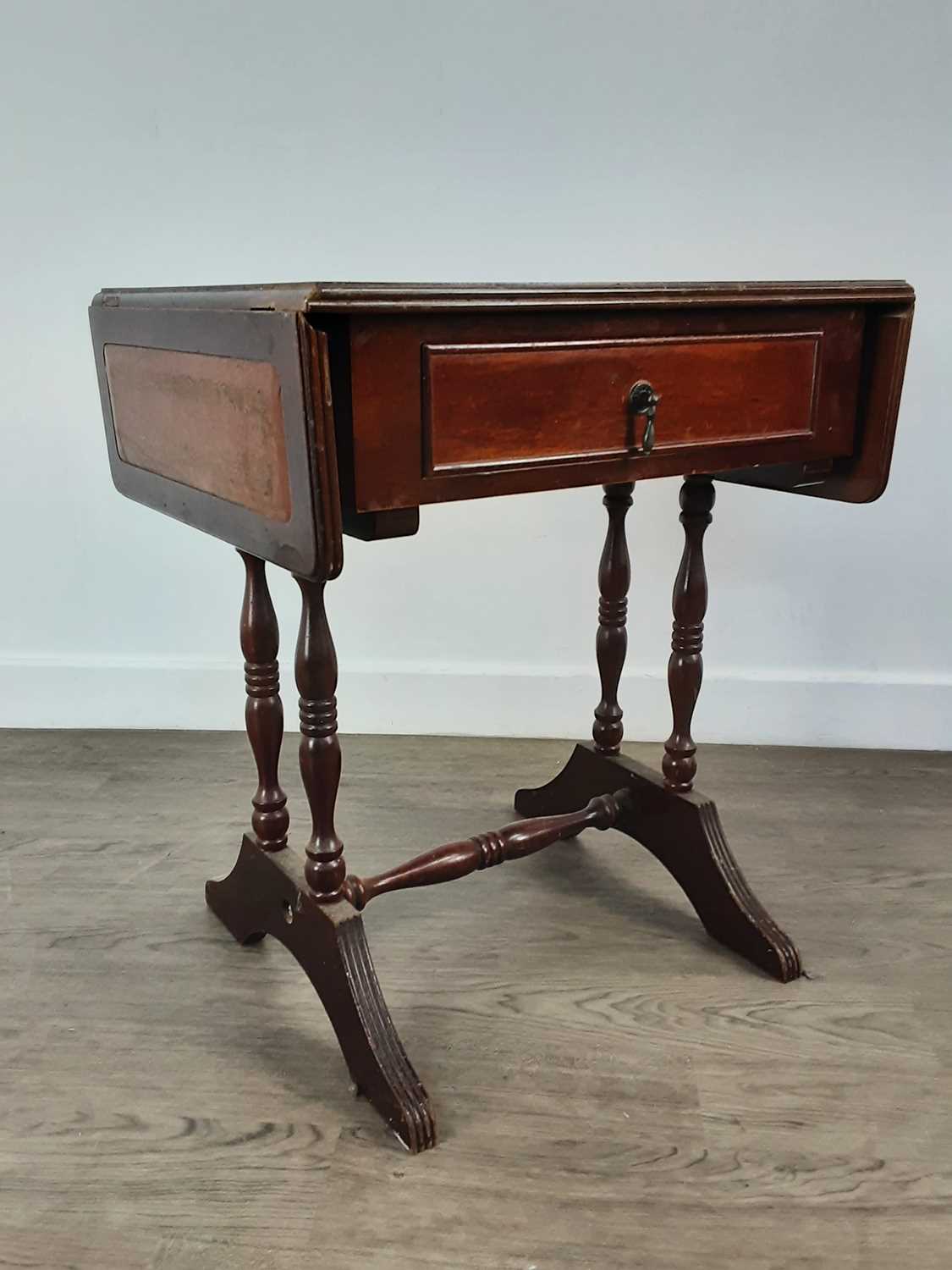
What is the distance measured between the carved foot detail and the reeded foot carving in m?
0.53

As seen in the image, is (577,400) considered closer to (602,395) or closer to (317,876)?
(602,395)

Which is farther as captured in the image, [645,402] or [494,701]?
[494,701]

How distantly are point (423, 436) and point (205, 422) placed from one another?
26 cm

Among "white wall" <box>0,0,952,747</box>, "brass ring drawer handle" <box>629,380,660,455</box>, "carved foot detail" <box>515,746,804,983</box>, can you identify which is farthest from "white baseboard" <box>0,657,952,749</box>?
"brass ring drawer handle" <box>629,380,660,455</box>

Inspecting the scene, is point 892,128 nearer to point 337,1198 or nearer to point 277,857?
point 277,857

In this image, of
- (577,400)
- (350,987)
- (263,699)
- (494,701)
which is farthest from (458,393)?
(494,701)

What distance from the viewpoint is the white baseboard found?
2168 mm

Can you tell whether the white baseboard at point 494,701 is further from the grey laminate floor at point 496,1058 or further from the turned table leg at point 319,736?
the turned table leg at point 319,736

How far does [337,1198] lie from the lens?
107 centimetres

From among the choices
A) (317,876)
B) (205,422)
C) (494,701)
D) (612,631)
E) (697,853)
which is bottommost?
(494,701)

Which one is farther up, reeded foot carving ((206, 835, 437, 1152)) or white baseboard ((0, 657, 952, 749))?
reeded foot carving ((206, 835, 437, 1152))

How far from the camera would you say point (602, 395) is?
1.08m

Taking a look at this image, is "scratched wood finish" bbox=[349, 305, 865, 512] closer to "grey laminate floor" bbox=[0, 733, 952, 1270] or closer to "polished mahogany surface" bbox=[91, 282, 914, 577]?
"polished mahogany surface" bbox=[91, 282, 914, 577]

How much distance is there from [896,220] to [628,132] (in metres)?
0.53
